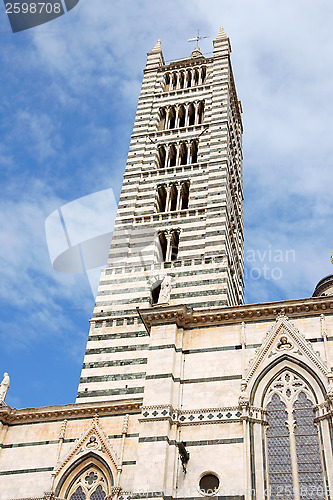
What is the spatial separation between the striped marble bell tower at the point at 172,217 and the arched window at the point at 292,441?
295 inches

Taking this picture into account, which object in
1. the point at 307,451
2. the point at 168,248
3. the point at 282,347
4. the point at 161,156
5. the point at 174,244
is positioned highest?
the point at 161,156

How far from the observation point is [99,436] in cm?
1605

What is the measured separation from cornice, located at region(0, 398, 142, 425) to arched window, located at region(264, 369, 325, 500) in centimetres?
384

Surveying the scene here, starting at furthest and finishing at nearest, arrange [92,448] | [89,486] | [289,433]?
[92,448] → [89,486] → [289,433]

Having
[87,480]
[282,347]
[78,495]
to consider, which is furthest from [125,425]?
[282,347]

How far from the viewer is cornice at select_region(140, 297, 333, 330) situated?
16000 millimetres

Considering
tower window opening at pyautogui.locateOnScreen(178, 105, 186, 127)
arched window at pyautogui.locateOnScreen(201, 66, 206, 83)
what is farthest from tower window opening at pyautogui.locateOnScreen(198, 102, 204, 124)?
arched window at pyautogui.locateOnScreen(201, 66, 206, 83)

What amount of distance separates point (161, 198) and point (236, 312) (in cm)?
1384

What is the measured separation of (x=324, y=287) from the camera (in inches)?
973

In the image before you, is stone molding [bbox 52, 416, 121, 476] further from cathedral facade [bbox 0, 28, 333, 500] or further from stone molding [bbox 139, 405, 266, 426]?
stone molding [bbox 139, 405, 266, 426]

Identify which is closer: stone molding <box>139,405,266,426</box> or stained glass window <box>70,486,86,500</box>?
stone molding <box>139,405,266,426</box>

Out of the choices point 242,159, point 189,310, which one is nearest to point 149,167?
point 242,159

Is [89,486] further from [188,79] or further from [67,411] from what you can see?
[188,79]

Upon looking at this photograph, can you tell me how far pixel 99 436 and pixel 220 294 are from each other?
912cm
